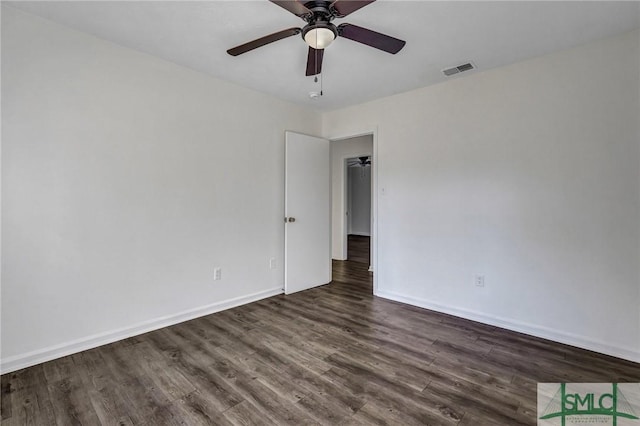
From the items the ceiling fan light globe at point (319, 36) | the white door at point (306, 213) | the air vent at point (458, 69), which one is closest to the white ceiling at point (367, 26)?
the air vent at point (458, 69)

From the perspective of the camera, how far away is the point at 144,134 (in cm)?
273

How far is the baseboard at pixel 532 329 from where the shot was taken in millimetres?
2338

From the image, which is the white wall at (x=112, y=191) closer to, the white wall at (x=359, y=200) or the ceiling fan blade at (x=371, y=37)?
the ceiling fan blade at (x=371, y=37)

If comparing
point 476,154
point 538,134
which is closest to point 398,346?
point 476,154

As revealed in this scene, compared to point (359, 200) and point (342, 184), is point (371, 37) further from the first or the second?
point (359, 200)

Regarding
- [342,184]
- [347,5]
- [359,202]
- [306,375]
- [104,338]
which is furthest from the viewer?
[359,202]

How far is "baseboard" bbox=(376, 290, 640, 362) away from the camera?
234cm

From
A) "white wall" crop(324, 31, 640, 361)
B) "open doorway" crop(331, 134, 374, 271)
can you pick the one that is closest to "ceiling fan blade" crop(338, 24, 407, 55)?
"white wall" crop(324, 31, 640, 361)

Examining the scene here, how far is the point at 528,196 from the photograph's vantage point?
2754 millimetres

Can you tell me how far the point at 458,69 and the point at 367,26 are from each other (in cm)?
124

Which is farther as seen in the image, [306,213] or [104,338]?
[306,213]

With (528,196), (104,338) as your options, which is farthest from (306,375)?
(528,196)

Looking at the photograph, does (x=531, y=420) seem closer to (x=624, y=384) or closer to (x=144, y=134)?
(x=624, y=384)

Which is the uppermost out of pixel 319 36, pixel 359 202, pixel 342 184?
pixel 319 36
